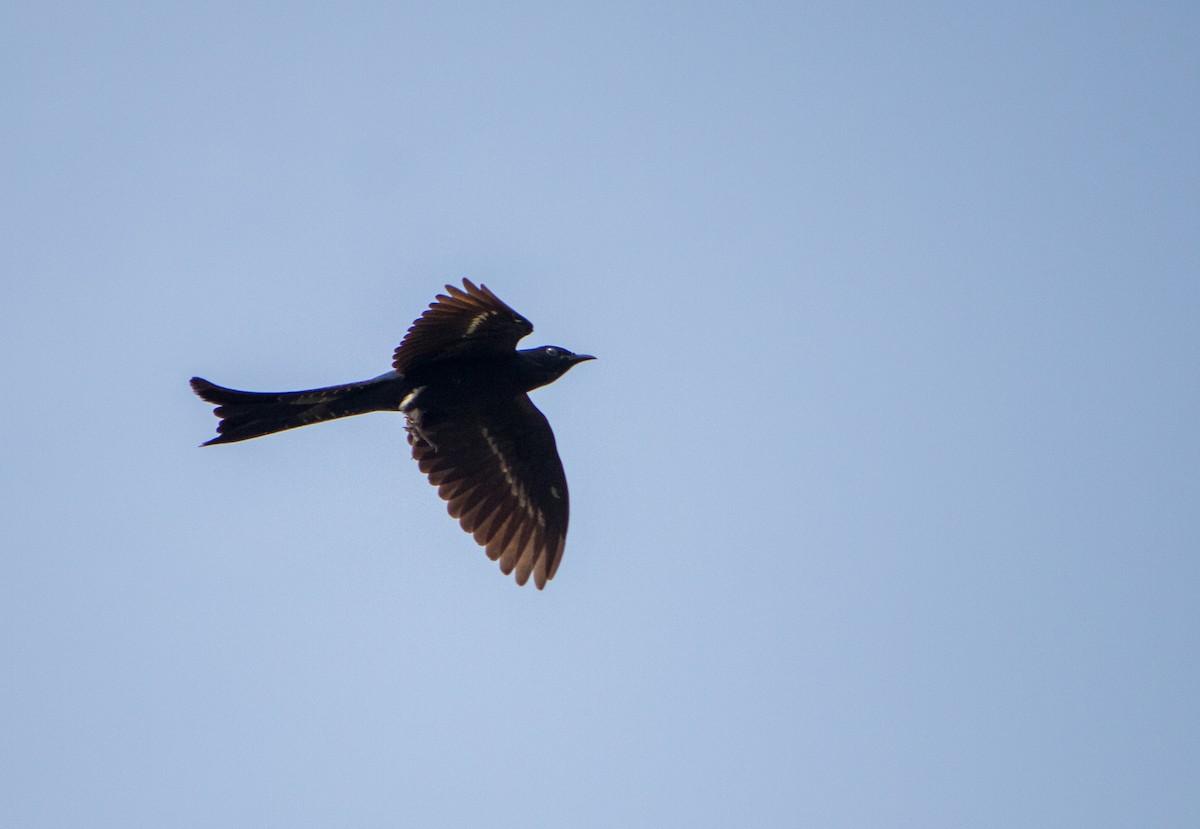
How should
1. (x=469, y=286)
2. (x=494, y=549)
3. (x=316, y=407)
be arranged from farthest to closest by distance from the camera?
(x=494, y=549), (x=316, y=407), (x=469, y=286)

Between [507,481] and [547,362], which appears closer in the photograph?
[547,362]

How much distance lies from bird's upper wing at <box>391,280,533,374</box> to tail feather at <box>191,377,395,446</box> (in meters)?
0.37

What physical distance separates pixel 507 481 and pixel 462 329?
171 cm

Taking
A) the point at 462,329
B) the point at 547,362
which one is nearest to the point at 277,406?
the point at 462,329

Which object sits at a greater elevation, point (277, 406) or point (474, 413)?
point (474, 413)

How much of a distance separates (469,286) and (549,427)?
6.60 ft

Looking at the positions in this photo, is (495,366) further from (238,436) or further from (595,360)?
(238,436)

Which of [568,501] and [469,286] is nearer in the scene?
[469,286]

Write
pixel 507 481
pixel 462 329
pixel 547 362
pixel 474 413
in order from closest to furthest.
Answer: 1. pixel 462 329
2. pixel 547 362
3. pixel 474 413
4. pixel 507 481

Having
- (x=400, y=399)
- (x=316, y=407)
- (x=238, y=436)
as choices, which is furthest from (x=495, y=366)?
(x=238, y=436)

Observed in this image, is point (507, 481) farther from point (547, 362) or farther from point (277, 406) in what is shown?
point (277, 406)

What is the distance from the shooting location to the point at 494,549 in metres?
9.20

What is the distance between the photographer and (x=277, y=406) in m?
8.16

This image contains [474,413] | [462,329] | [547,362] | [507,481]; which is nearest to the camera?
[462,329]
